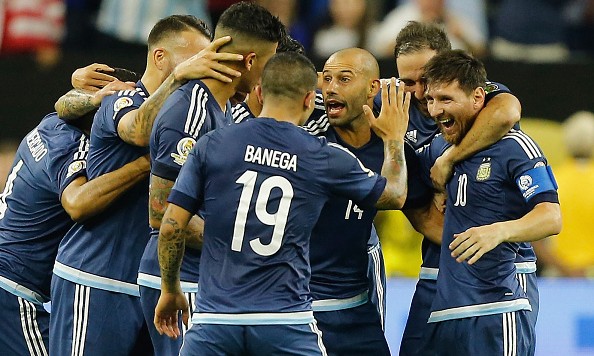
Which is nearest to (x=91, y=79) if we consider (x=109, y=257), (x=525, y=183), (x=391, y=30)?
(x=109, y=257)

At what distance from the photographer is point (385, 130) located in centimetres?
649

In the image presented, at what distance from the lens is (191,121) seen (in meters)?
6.14

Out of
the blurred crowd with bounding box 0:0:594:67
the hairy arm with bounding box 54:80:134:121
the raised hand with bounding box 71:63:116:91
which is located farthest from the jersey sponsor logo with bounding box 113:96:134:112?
the blurred crowd with bounding box 0:0:594:67

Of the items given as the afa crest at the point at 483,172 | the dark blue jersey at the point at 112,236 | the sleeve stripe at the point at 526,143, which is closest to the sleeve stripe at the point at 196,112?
the dark blue jersey at the point at 112,236

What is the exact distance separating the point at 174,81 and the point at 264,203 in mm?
989

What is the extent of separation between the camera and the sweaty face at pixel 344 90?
6.93m

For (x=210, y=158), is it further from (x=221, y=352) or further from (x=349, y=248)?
(x=349, y=248)

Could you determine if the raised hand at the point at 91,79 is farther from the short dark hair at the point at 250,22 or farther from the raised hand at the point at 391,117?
the raised hand at the point at 391,117

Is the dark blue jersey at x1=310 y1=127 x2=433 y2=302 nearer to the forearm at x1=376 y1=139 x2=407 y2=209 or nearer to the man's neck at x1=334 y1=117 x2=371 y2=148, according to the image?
the man's neck at x1=334 y1=117 x2=371 y2=148

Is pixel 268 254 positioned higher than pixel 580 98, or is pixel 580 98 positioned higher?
pixel 580 98

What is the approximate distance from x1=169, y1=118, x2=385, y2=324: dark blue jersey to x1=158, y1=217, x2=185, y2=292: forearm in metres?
0.13

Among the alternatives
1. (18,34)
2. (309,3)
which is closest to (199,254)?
(18,34)

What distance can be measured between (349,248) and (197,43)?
4.95 ft

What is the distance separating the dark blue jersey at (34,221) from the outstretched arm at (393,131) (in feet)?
6.19
